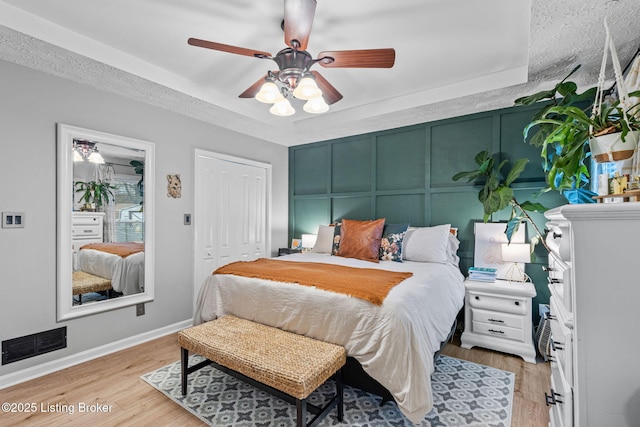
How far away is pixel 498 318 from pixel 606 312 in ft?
6.90

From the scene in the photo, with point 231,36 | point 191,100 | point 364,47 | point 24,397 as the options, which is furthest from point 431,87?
point 24,397

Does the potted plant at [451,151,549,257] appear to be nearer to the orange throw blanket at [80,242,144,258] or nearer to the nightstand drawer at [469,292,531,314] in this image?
the nightstand drawer at [469,292,531,314]

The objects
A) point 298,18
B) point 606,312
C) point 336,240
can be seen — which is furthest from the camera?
point 336,240

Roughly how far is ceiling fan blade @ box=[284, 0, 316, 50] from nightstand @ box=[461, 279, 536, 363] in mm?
2541

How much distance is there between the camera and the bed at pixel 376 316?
169 cm

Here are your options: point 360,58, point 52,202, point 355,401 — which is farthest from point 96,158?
point 355,401

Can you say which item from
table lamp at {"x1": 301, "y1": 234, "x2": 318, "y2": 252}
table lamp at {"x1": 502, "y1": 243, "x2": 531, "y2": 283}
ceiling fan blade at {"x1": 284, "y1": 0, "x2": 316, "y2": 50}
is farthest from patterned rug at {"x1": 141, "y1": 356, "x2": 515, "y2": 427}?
ceiling fan blade at {"x1": 284, "y1": 0, "x2": 316, "y2": 50}

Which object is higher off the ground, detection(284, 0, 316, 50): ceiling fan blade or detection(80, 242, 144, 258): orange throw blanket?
detection(284, 0, 316, 50): ceiling fan blade

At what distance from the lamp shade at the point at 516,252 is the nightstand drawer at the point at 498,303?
426mm

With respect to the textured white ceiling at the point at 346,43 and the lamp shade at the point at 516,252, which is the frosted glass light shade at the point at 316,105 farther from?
the lamp shade at the point at 516,252

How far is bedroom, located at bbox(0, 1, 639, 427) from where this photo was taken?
7.38 feet

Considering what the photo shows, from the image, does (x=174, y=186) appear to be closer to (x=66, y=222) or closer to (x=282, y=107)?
(x=66, y=222)

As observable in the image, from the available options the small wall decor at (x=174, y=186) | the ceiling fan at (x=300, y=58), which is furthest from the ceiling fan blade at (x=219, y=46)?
the small wall decor at (x=174, y=186)

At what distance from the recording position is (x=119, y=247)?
9.53 feet
